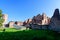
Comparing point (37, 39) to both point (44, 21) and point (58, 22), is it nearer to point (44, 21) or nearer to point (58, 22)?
point (58, 22)

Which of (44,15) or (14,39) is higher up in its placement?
(44,15)

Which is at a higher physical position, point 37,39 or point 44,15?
point 44,15

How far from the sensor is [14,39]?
13.0 metres

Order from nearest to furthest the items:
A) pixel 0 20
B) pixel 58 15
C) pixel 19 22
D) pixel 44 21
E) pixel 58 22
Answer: pixel 58 22
pixel 58 15
pixel 0 20
pixel 44 21
pixel 19 22

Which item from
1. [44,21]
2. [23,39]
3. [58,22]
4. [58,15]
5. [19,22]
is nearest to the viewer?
[23,39]

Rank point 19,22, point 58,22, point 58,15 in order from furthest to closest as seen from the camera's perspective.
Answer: point 19,22 → point 58,15 → point 58,22

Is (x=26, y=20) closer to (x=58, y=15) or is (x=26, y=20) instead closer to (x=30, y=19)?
(x=30, y=19)

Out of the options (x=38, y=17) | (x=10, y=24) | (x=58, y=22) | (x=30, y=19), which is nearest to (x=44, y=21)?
(x=38, y=17)

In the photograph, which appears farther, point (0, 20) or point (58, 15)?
point (0, 20)

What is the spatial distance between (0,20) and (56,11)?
558 inches

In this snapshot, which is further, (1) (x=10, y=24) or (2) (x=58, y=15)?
(1) (x=10, y=24)

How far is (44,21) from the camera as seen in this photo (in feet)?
170

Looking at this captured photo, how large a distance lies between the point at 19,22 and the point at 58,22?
2853cm

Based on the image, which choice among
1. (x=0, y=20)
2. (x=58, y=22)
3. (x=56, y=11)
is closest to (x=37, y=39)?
(x=58, y=22)
